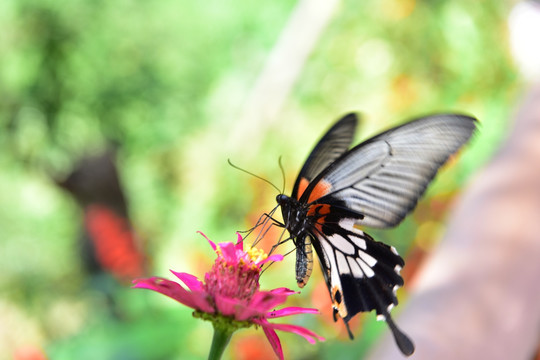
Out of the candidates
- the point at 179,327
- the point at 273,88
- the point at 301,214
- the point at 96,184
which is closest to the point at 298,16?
the point at 273,88

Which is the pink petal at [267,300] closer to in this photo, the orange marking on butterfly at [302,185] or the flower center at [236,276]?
the flower center at [236,276]

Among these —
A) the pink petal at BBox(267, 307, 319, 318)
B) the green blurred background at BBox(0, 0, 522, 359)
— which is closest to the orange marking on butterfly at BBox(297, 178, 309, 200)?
the pink petal at BBox(267, 307, 319, 318)

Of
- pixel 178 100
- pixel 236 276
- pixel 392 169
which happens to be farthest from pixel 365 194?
pixel 178 100

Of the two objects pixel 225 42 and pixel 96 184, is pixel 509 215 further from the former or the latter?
pixel 225 42

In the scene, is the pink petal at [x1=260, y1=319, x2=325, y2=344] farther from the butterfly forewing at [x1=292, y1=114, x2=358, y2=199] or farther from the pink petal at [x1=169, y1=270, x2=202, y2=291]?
the butterfly forewing at [x1=292, y1=114, x2=358, y2=199]

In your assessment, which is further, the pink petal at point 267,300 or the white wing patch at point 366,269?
the white wing patch at point 366,269

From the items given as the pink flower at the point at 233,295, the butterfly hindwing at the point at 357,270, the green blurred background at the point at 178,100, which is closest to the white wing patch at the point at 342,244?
the butterfly hindwing at the point at 357,270
